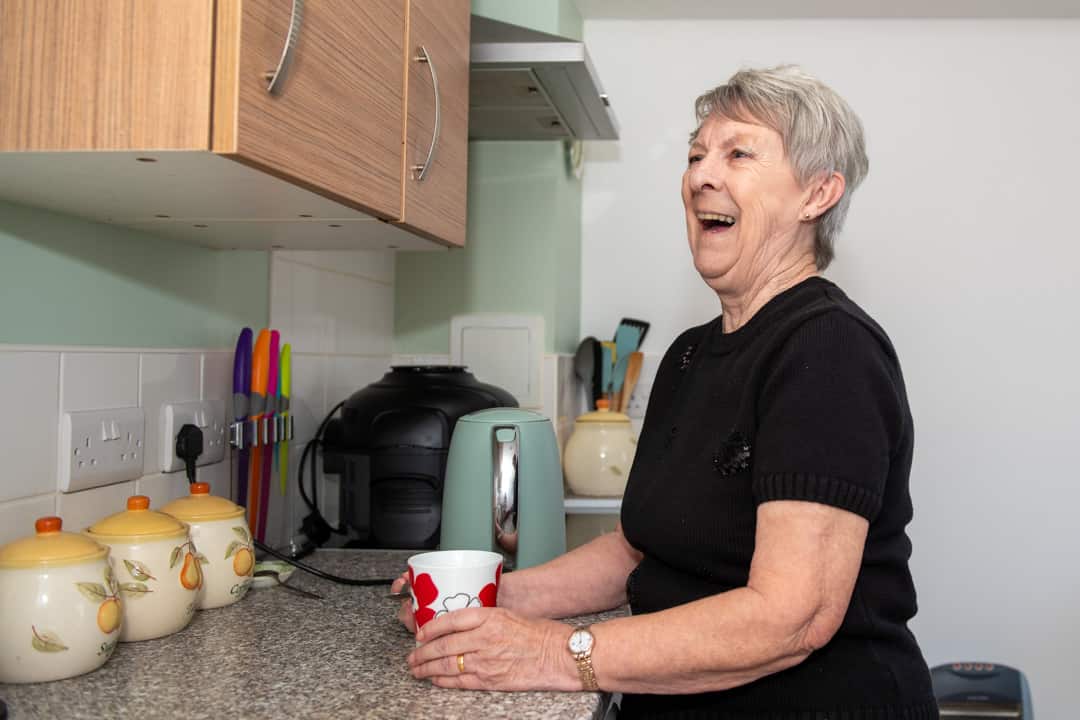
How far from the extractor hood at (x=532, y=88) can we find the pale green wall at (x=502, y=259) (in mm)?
74

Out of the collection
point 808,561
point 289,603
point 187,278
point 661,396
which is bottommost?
point 289,603

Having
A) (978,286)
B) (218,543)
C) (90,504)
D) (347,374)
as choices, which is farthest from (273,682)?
(978,286)

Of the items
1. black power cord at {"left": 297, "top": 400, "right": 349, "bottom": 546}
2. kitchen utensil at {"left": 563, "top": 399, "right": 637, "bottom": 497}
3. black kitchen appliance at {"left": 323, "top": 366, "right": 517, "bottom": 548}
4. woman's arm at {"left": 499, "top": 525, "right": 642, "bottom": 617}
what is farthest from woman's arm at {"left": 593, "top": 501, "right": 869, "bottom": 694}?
kitchen utensil at {"left": 563, "top": 399, "right": 637, "bottom": 497}

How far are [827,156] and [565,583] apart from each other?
1.85ft

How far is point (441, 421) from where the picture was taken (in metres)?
1.57

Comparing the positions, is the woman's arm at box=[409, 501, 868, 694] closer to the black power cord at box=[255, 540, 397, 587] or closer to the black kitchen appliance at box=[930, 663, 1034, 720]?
the black power cord at box=[255, 540, 397, 587]

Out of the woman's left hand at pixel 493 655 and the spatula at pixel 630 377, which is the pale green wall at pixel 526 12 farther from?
the woman's left hand at pixel 493 655

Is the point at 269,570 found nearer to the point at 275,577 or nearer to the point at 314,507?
the point at 275,577

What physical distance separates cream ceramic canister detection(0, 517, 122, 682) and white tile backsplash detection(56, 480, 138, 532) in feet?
0.69

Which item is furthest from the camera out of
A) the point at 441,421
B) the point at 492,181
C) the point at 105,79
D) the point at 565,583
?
the point at 492,181

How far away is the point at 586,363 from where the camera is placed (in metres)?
2.32

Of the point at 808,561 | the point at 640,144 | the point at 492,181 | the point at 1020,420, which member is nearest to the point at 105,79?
the point at 808,561

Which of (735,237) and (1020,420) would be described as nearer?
(735,237)

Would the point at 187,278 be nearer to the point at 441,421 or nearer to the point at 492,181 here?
the point at 441,421
